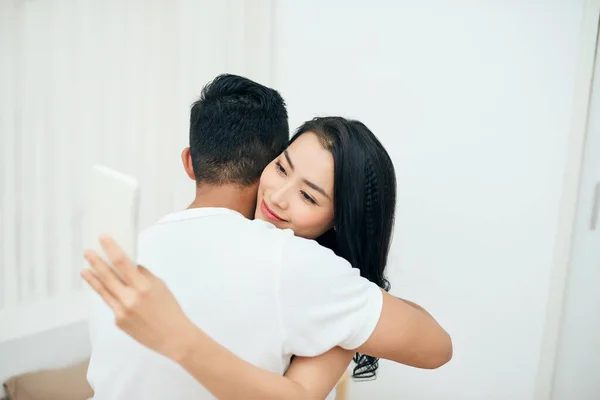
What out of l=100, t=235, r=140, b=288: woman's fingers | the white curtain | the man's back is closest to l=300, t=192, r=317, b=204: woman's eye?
the man's back

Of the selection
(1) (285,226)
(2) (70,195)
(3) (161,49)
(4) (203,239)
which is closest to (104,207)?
(4) (203,239)

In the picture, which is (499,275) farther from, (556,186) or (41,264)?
(41,264)

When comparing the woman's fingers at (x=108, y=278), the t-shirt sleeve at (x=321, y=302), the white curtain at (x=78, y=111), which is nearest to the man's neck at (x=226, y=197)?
the t-shirt sleeve at (x=321, y=302)

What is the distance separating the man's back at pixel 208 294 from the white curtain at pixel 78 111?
1355mm

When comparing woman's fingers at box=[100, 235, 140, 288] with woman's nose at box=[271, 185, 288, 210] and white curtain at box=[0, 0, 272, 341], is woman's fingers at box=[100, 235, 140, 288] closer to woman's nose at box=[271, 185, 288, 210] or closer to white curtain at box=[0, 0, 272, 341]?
woman's nose at box=[271, 185, 288, 210]

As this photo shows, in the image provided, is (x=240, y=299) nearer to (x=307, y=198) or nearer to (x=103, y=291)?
(x=103, y=291)

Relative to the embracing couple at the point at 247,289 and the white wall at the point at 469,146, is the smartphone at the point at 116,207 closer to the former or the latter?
the embracing couple at the point at 247,289

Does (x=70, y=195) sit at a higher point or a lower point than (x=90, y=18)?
lower

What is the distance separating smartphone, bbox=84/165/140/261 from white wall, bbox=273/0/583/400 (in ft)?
5.15

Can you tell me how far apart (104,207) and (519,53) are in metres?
1.64

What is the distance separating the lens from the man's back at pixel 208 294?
0.77 m

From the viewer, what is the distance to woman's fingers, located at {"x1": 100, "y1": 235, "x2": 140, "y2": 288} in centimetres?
57

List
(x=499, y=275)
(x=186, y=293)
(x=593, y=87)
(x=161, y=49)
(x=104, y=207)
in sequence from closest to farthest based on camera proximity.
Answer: (x=104, y=207), (x=186, y=293), (x=593, y=87), (x=499, y=275), (x=161, y=49)

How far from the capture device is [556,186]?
73.3 inches
